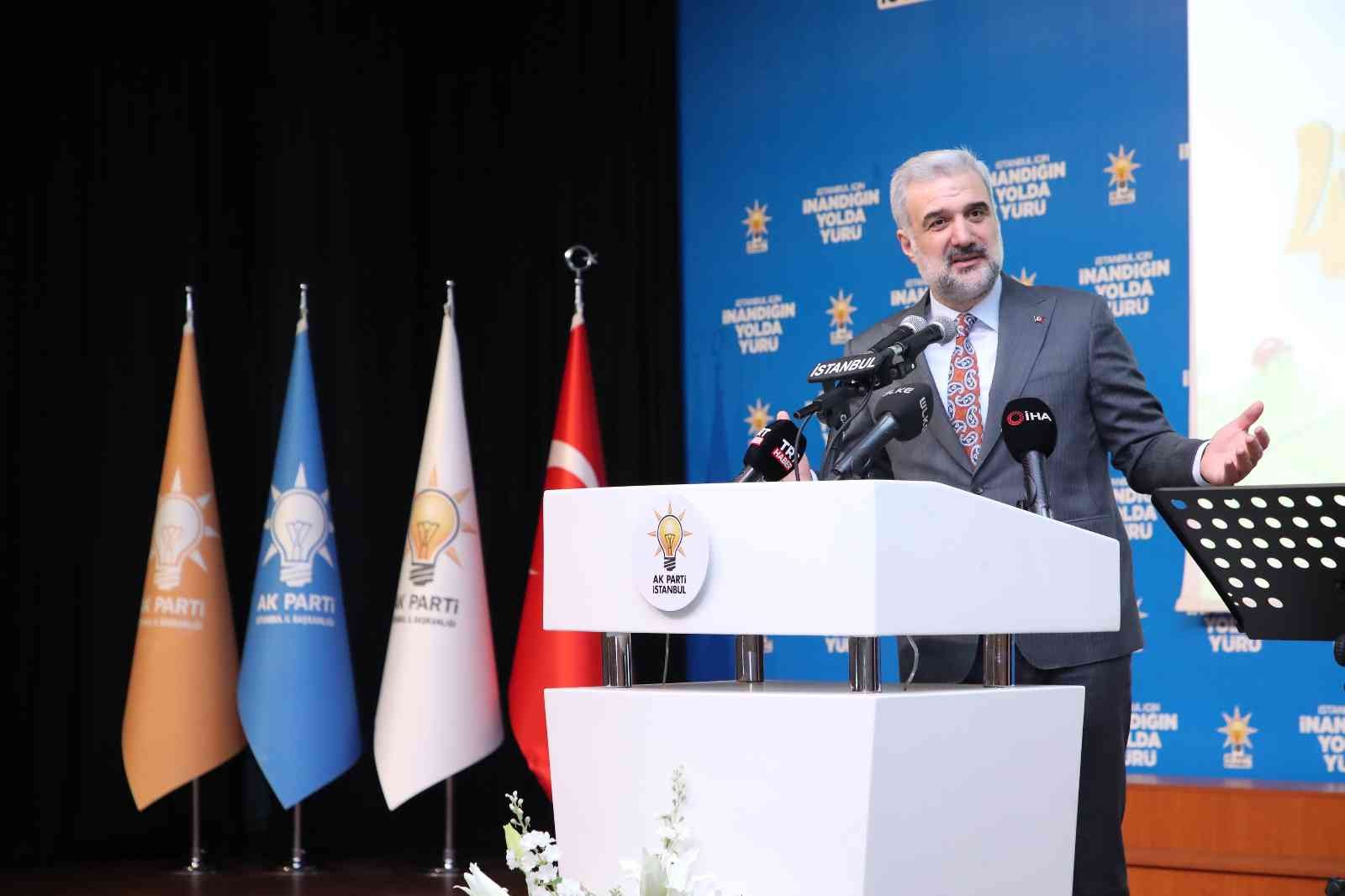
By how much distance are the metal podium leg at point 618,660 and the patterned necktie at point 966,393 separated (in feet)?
2.71

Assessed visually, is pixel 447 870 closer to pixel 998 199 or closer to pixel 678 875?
pixel 998 199

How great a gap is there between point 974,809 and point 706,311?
3.51 meters

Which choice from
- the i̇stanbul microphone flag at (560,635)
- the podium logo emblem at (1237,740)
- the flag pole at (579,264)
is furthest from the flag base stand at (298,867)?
the podium logo emblem at (1237,740)

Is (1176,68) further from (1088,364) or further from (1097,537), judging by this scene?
(1097,537)

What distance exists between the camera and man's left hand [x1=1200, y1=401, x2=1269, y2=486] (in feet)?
7.43

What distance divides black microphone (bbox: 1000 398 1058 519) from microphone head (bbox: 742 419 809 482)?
15.0 inches

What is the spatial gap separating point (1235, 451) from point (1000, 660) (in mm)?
577

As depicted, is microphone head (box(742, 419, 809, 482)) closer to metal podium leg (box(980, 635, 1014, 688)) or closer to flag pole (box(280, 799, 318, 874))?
metal podium leg (box(980, 635, 1014, 688))

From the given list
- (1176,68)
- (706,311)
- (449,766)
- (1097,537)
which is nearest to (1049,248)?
(1176,68)

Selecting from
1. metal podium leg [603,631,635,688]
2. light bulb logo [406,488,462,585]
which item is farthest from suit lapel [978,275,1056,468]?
light bulb logo [406,488,462,585]

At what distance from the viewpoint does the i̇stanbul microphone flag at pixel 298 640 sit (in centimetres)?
467

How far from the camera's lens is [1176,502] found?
225 cm

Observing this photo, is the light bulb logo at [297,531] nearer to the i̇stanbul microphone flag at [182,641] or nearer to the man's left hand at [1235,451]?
the i̇stanbul microphone flag at [182,641]

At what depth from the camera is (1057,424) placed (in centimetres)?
256
